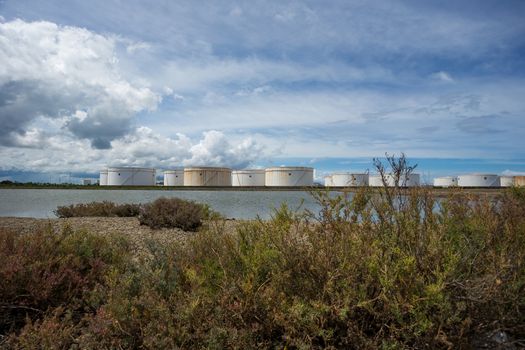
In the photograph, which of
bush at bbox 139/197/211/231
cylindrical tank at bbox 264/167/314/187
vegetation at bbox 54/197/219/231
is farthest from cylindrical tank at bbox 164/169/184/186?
bush at bbox 139/197/211/231

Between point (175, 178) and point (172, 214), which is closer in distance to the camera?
point (172, 214)

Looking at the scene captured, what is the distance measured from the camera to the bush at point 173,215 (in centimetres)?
1134

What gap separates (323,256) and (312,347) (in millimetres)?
629

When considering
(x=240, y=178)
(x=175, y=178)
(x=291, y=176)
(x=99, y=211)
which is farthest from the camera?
(x=175, y=178)

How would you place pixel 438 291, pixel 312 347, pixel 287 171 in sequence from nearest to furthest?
pixel 438 291, pixel 312 347, pixel 287 171

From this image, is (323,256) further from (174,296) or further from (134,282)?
(134,282)

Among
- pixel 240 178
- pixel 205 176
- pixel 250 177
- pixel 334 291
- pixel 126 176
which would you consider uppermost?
pixel 126 176

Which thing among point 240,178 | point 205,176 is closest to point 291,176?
point 240,178

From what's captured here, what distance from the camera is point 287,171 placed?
100 metres

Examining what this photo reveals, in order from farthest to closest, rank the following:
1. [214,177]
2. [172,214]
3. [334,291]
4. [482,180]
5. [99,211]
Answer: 1. [214,177]
2. [482,180]
3. [99,211]
4. [172,214]
5. [334,291]

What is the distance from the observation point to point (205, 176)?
10381 cm

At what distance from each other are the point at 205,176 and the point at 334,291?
102 metres

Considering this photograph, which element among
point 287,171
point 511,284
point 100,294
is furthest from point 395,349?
point 287,171

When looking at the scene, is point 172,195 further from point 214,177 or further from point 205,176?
point 214,177
